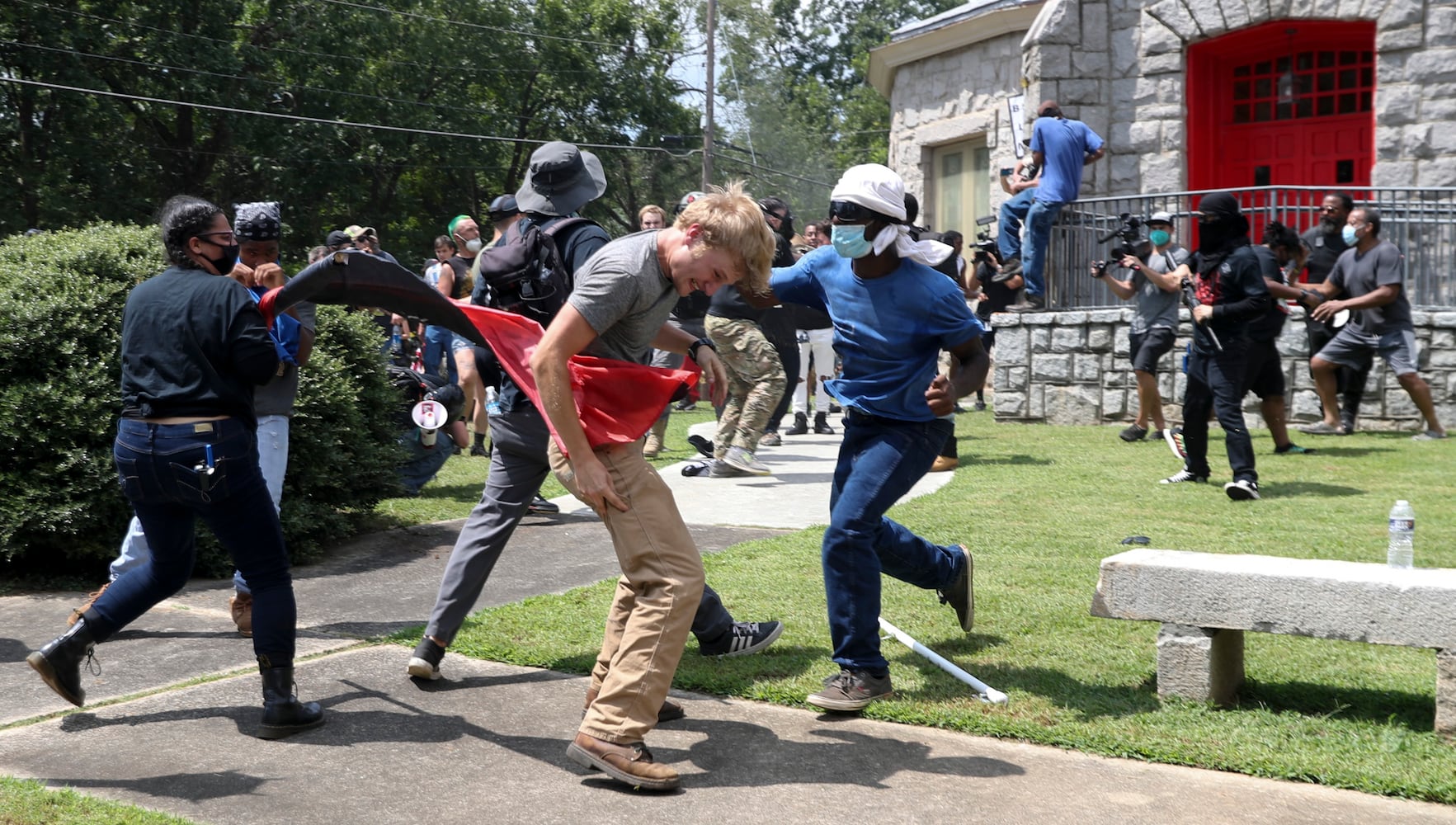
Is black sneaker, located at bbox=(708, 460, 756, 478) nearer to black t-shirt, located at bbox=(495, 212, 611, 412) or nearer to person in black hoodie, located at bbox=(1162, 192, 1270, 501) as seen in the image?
person in black hoodie, located at bbox=(1162, 192, 1270, 501)

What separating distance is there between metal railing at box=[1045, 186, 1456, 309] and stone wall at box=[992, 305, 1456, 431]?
352mm

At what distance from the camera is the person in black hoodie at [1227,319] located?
854cm

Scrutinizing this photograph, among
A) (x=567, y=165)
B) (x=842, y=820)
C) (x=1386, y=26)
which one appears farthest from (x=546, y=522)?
(x=1386, y=26)

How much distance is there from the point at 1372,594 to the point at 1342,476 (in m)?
6.09

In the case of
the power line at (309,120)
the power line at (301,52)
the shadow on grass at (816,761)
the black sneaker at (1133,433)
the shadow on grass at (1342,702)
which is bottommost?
the shadow on grass at (816,761)

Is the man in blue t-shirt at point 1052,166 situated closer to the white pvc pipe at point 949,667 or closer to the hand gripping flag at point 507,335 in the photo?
the white pvc pipe at point 949,667

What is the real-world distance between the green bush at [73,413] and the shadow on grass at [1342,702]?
4789 millimetres

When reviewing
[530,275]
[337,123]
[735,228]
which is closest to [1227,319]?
[530,275]

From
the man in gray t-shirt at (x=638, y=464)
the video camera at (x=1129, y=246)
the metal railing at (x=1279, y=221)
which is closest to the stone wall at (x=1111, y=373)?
the metal railing at (x=1279, y=221)

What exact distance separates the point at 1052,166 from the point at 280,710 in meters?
11.1

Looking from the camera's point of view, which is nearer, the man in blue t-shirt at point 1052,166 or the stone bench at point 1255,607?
the stone bench at point 1255,607

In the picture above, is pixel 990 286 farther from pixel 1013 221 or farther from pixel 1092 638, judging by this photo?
pixel 1092 638

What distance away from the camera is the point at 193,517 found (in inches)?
180

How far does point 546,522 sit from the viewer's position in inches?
337
